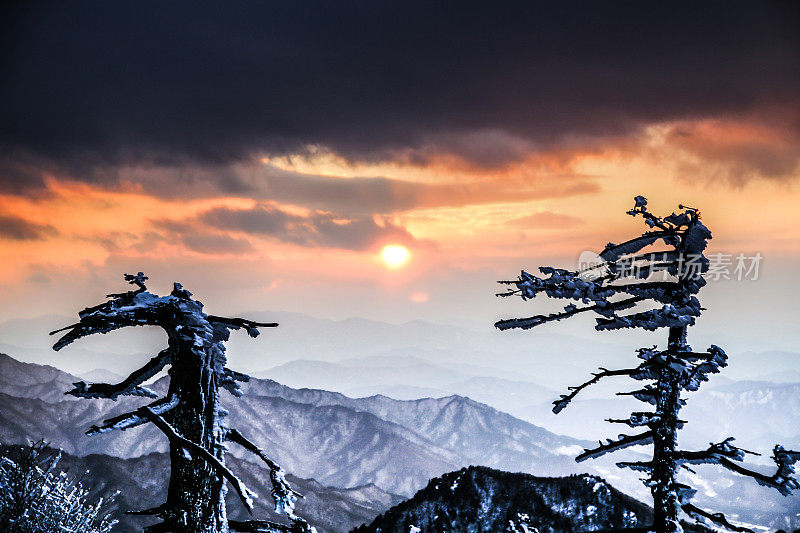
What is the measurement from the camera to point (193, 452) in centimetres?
670

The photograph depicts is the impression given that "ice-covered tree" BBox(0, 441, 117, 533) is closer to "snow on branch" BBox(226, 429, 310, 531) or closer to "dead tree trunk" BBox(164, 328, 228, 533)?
"dead tree trunk" BBox(164, 328, 228, 533)

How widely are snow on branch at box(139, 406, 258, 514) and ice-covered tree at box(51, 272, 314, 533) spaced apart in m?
0.02

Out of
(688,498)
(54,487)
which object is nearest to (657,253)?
(688,498)

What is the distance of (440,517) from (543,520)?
604 inches

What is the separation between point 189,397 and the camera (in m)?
7.07

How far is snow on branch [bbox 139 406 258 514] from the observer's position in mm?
6121

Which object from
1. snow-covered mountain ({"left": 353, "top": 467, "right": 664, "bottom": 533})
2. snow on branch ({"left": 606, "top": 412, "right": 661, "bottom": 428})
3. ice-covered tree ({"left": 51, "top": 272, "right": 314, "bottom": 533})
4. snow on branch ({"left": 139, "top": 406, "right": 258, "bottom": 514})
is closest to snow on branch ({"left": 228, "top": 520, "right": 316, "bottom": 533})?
ice-covered tree ({"left": 51, "top": 272, "right": 314, "bottom": 533})

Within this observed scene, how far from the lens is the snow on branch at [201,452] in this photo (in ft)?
20.1

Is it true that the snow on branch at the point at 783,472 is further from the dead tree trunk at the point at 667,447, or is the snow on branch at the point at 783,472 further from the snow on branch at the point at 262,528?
the snow on branch at the point at 262,528

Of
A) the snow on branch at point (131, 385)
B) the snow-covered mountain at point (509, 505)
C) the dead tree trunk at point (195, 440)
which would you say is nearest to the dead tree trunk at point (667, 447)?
the dead tree trunk at point (195, 440)

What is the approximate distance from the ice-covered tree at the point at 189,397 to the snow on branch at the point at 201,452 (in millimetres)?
24

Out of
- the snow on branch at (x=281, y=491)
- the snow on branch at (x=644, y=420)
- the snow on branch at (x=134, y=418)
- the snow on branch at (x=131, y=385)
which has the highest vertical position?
the snow on branch at (x=644, y=420)

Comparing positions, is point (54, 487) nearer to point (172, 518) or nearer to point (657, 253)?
point (172, 518)

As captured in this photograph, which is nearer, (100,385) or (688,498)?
(100,385)
